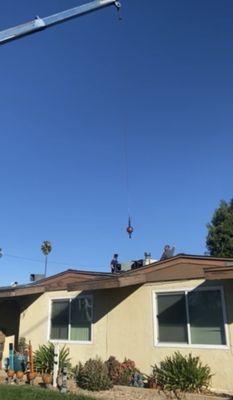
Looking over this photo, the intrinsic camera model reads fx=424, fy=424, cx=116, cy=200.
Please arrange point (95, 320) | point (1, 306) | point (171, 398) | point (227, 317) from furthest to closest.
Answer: point (1, 306) < point (95, 320) < point (227, 317) < point (171, 398)

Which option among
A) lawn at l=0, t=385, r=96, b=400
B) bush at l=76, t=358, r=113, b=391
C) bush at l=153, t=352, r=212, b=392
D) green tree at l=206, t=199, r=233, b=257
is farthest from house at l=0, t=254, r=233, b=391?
green tree at l=206, t=199, r=233, b=257

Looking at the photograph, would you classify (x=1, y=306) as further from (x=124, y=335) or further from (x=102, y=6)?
(x=102, y=6)

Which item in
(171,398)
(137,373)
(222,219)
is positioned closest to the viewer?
(171,398)

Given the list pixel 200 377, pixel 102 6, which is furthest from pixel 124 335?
pixel 102 6

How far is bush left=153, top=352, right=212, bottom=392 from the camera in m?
10.3

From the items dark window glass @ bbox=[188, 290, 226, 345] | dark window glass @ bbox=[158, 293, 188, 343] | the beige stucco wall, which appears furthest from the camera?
dark window glass @ bbox=[158, 293, 188, 343]

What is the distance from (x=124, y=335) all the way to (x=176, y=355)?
202 centimetres

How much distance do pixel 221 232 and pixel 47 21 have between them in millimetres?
26915

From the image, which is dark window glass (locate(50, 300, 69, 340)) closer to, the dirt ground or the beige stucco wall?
the beige stucco wall

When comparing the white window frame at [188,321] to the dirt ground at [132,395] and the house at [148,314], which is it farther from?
the dirt ground at [132,395]

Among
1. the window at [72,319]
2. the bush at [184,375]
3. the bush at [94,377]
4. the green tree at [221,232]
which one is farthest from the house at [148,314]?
the green tree at [221,232]

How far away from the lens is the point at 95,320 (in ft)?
44.2

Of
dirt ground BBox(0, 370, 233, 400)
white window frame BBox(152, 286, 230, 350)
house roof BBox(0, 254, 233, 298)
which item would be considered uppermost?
house roof BBox(0, 254, 233, 298)

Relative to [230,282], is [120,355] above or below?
below
